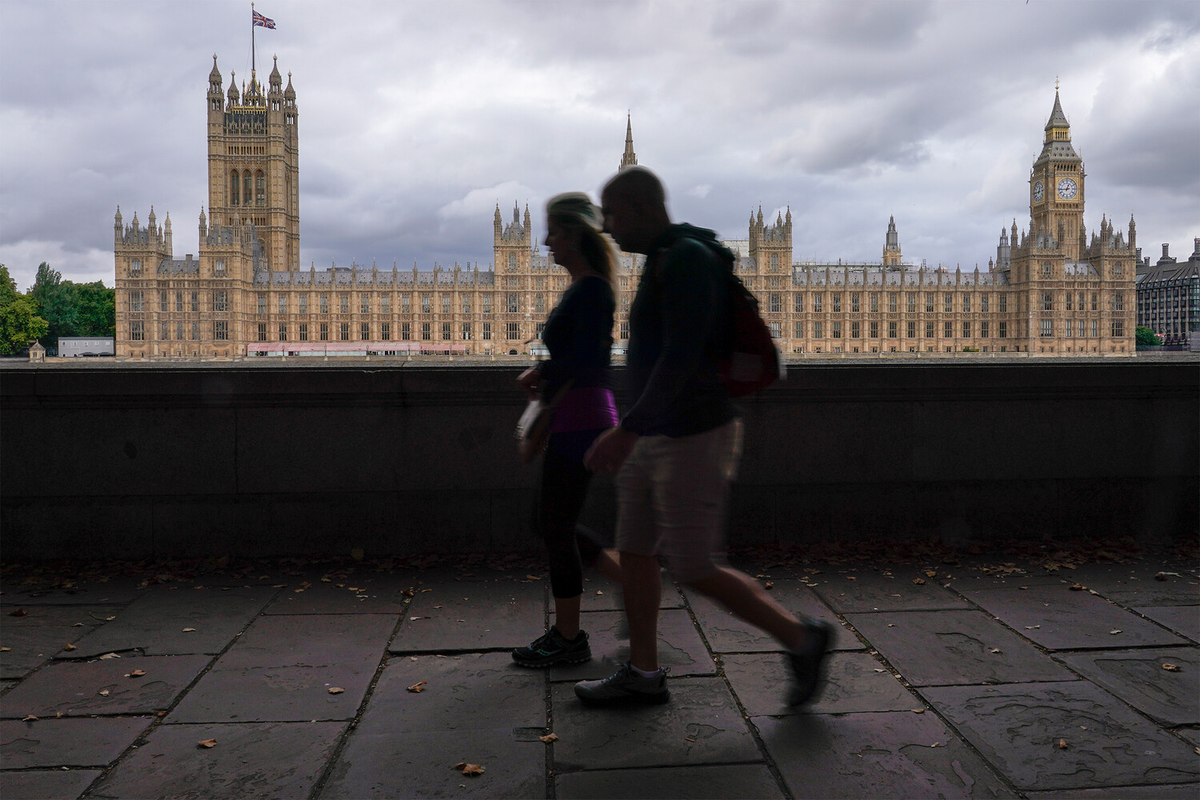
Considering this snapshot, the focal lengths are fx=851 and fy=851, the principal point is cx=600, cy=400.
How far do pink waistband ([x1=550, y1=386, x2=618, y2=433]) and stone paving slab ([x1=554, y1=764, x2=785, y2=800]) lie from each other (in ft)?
3.15

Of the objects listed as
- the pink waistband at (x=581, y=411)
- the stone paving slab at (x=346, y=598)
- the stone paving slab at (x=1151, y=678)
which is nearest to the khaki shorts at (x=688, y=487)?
the pink waistband at (x=581, y=411)

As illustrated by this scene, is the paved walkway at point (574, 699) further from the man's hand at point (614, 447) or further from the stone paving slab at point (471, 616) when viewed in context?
the man's hand at point (614, 447)

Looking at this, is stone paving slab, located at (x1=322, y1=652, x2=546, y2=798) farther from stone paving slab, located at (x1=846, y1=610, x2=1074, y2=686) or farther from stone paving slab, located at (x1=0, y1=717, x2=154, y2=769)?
stone paving slab, located at (x1=846, y1=610, x2=1074, y2=686)

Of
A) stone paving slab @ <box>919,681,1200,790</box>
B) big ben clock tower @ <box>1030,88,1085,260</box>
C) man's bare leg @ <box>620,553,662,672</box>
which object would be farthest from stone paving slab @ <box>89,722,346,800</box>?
big ben clock tower @ <box>1030,88,1085,260</box>

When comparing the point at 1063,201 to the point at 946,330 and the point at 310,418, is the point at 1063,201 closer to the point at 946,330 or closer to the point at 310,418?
the point at 946,330

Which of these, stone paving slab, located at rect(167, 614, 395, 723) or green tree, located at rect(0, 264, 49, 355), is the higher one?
green tree, located at rect(0, 264, 49, 355)

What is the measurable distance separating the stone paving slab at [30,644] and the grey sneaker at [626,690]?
192 centimetres

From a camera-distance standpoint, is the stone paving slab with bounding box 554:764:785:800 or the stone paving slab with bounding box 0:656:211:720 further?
the stone paving slab with bounding box 0:656:211:720

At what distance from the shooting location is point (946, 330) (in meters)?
76.8

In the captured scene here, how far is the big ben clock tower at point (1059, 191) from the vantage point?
82125 mm

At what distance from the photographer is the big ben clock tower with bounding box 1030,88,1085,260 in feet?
269

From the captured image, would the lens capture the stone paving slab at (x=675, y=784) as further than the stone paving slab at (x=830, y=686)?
No

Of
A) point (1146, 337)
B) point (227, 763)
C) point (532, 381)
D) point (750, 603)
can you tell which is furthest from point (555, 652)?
point (1146, 337)

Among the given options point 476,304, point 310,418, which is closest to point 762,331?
point 310,418
